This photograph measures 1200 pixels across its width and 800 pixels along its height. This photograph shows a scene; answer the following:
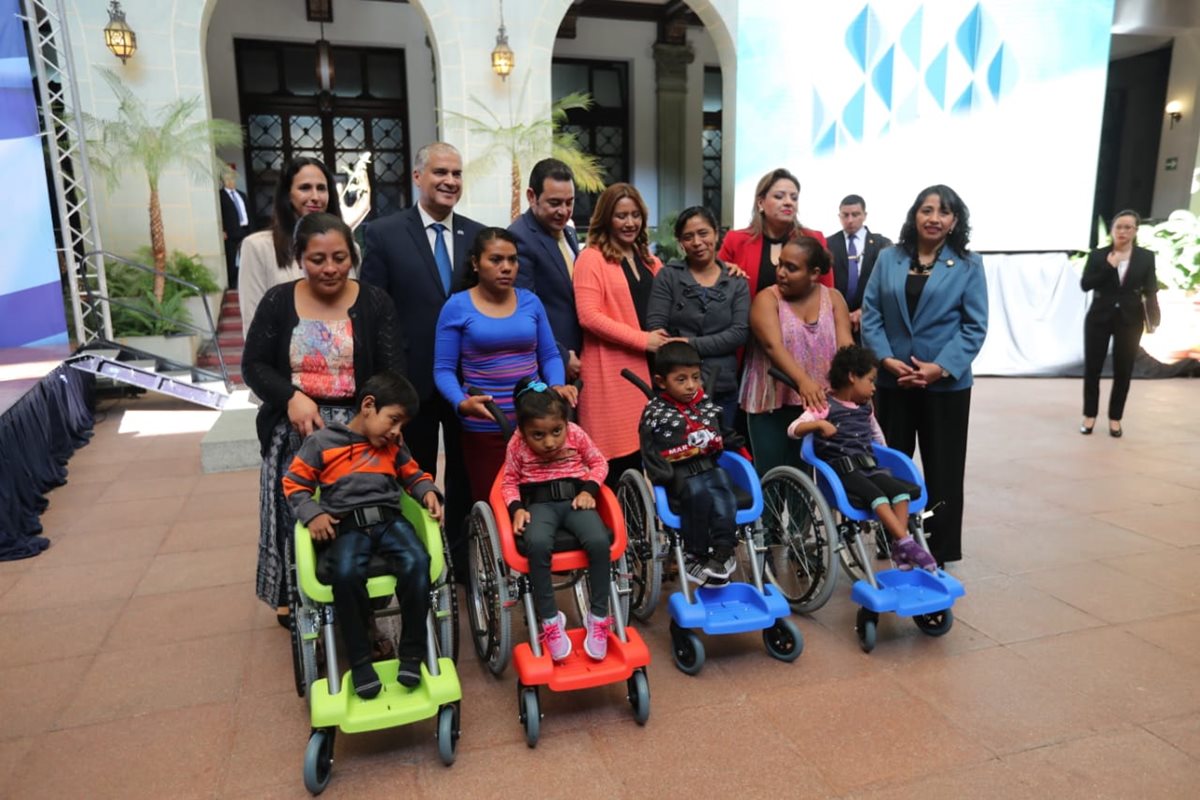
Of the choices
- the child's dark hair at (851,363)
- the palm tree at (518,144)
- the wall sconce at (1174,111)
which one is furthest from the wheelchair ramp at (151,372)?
the wall sconce at (1174,111)

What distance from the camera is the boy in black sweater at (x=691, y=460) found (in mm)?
2619

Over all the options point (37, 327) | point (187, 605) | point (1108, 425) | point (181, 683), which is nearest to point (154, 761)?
point (181, 683)

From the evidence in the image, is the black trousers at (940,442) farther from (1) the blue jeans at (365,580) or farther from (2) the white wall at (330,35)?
(2) the white wall at (330,35)

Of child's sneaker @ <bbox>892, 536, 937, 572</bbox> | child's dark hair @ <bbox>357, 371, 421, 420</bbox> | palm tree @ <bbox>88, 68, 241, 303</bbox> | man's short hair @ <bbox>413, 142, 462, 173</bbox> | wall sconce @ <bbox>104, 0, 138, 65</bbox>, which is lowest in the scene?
child's sneaker @ <bbox>892, 536, 937, 572</bbox>

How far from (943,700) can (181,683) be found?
248 centimetres

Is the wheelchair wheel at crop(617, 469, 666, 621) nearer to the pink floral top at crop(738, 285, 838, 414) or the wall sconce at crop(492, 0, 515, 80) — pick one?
the pink floral top at crop(738, 285, 838, 414)

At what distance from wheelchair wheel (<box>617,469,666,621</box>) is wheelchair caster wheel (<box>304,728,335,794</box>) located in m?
1.07

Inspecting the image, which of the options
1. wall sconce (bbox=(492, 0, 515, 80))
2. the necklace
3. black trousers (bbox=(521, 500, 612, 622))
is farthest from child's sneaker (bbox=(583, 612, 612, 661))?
wall sconce (bbox=(492, 0, 515, 80))

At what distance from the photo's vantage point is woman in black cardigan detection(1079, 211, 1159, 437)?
18.9ft

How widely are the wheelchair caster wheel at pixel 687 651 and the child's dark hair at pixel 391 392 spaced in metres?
1.17

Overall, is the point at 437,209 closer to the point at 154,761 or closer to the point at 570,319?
the point at 570,319

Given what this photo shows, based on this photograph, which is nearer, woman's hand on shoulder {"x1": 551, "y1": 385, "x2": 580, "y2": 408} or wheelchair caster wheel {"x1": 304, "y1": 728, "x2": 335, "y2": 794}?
wheelchair caster wheel {"x1": 304, "y1": 728, "x2": 335, "y2": 794}

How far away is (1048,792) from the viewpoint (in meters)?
2.00

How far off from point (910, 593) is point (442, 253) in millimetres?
2110
